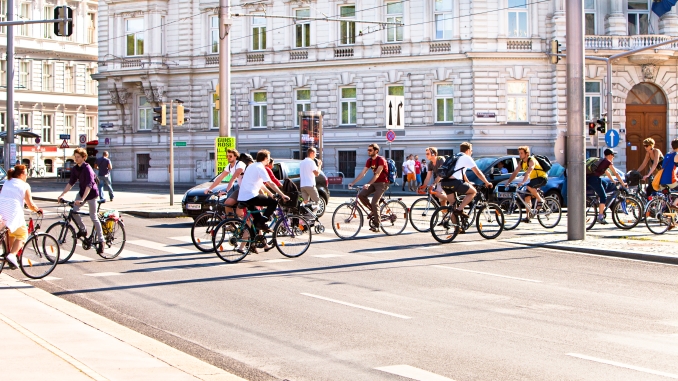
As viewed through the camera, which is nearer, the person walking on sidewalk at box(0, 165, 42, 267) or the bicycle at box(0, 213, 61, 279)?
the person walking on sidewalk at box(0, 165, 42, 267)

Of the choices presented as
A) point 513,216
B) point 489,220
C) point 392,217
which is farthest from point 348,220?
point 513,216

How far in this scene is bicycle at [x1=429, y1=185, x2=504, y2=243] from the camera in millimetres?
18688

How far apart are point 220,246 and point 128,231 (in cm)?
734

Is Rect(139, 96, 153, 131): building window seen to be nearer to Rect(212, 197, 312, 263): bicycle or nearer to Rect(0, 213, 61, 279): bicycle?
Rect(212, 197, 312, 263): bicycle

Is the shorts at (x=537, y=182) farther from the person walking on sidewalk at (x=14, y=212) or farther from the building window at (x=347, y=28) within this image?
the building window at (x=347, y=28)

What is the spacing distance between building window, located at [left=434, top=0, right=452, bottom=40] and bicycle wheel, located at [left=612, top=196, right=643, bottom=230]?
26304 mm

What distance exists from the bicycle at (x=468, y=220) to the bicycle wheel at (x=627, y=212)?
3221 mm

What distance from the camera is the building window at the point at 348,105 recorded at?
160 ft

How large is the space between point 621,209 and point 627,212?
0.15 metres

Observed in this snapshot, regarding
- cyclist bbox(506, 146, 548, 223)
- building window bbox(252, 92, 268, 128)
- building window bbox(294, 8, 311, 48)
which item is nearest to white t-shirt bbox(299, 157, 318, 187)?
cyclist bbox(506, 146, 548, 223)

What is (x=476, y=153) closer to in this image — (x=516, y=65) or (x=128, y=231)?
(x=516, y=65)

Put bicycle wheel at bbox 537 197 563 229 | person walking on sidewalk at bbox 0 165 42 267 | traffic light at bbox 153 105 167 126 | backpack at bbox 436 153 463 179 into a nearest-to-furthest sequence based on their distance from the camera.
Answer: person walking on sidewalk at bbox 0 165 42 267 < backpack at bbox 436 153 463 179 < bicycle wheel at bbox 537 197 563 229 < traffic light at bbox 153 105 167 126

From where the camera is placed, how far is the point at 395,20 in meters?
47.7

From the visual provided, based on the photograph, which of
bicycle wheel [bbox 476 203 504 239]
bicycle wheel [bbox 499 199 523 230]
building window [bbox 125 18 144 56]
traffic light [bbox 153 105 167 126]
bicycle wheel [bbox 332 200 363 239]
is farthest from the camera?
building window [bbox 125 18 144 56]
